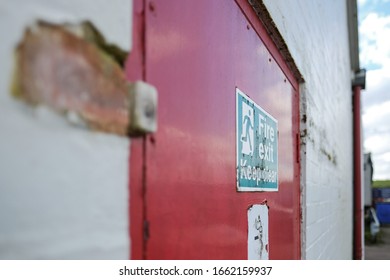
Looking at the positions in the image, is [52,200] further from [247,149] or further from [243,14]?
[243,14]

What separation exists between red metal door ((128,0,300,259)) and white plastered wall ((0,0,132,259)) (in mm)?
109

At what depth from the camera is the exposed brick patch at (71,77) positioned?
45cm

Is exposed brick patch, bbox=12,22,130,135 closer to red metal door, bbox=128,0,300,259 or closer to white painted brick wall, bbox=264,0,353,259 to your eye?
red metal door, bbox=128,0,300,259

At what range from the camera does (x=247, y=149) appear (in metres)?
1.40

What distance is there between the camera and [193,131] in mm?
981

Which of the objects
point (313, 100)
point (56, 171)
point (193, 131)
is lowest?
point (56, 171)

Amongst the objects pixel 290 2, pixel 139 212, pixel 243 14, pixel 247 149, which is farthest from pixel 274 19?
pixel 139 212

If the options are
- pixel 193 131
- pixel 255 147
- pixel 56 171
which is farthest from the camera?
pixel 255 147

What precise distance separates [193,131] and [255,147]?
1.86 ft

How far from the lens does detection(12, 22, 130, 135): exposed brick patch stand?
17.8 inches

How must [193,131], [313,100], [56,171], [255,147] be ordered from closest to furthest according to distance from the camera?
[56,171] → [193,131] → [255,147] → [313,100]

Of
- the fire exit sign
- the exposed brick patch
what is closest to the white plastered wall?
the exposed brick patch

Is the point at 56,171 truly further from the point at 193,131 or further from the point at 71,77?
the point at 193,131

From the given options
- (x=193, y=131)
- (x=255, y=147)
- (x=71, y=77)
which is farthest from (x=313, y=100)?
(x=71, y=77)
